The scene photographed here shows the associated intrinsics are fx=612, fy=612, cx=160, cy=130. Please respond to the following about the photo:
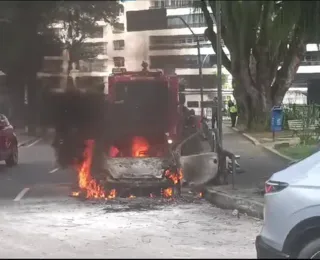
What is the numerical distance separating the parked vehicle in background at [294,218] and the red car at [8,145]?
9.78 m

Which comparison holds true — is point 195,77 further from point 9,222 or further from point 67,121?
point 9,222

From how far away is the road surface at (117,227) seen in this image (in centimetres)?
619

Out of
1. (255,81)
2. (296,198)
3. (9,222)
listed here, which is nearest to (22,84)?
(9,222)

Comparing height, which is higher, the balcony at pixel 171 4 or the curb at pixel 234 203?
the balcony at pixel 171 4

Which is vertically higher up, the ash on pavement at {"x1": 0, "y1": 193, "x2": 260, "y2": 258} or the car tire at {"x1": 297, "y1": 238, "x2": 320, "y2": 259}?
the car tire at {"x1": 297, "y1": 238, "x2": 320, "y2": 259}

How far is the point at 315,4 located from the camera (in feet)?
20.9

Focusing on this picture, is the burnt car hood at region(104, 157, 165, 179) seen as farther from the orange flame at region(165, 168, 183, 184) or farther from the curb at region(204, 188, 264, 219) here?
→ the curb at region(204, 188, 264, 219)

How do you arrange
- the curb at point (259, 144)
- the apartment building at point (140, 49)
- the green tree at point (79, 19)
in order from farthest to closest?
the curb at point (259, 144) → the apartment building at point (140, 49) → the green tree at point (79, 19)

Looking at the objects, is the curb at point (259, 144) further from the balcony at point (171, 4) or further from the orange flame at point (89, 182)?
the balcony at point (171, 4)

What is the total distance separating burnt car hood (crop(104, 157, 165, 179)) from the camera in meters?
Result: 10.1

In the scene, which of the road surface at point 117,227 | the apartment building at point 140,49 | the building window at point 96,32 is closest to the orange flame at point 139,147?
the road surface at point 117,227

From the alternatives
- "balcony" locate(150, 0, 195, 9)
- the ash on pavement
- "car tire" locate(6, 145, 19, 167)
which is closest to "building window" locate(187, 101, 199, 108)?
the ash on pavement

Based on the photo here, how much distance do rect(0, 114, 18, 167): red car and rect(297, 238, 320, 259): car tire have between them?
396 inches

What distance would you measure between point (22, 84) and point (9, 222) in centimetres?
189
